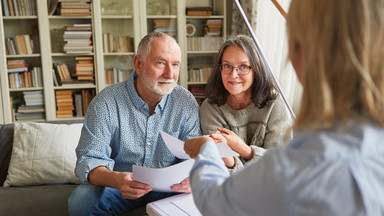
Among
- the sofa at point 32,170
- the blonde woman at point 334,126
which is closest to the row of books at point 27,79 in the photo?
the sofa at point 32,170

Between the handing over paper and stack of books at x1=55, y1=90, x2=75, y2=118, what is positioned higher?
the handing over paper

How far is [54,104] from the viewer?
3959mm

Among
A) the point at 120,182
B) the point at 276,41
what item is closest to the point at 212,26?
the point at 276,41

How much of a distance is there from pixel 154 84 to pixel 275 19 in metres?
1.61

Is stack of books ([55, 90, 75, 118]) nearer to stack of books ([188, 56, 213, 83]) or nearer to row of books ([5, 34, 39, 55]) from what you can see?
row of books ([5, 34, 39, 55])

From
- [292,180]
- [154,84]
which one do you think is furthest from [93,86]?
[292,180]

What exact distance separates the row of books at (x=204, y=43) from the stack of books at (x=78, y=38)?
3.20 ft

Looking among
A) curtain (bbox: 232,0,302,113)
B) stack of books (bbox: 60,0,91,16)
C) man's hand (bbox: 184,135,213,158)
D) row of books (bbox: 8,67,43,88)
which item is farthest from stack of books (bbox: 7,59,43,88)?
A: man's hand (bbox: 184,135,213,158)

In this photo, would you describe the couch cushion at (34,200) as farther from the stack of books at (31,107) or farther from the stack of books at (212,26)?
the stack of books at (212,26)

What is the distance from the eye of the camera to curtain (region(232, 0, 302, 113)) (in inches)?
107

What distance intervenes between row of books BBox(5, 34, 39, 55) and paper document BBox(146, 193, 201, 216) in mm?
2943

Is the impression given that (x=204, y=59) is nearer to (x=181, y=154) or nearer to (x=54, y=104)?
(x=54, y=104)

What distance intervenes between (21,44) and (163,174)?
3012mm

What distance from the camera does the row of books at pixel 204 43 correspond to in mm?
4164
